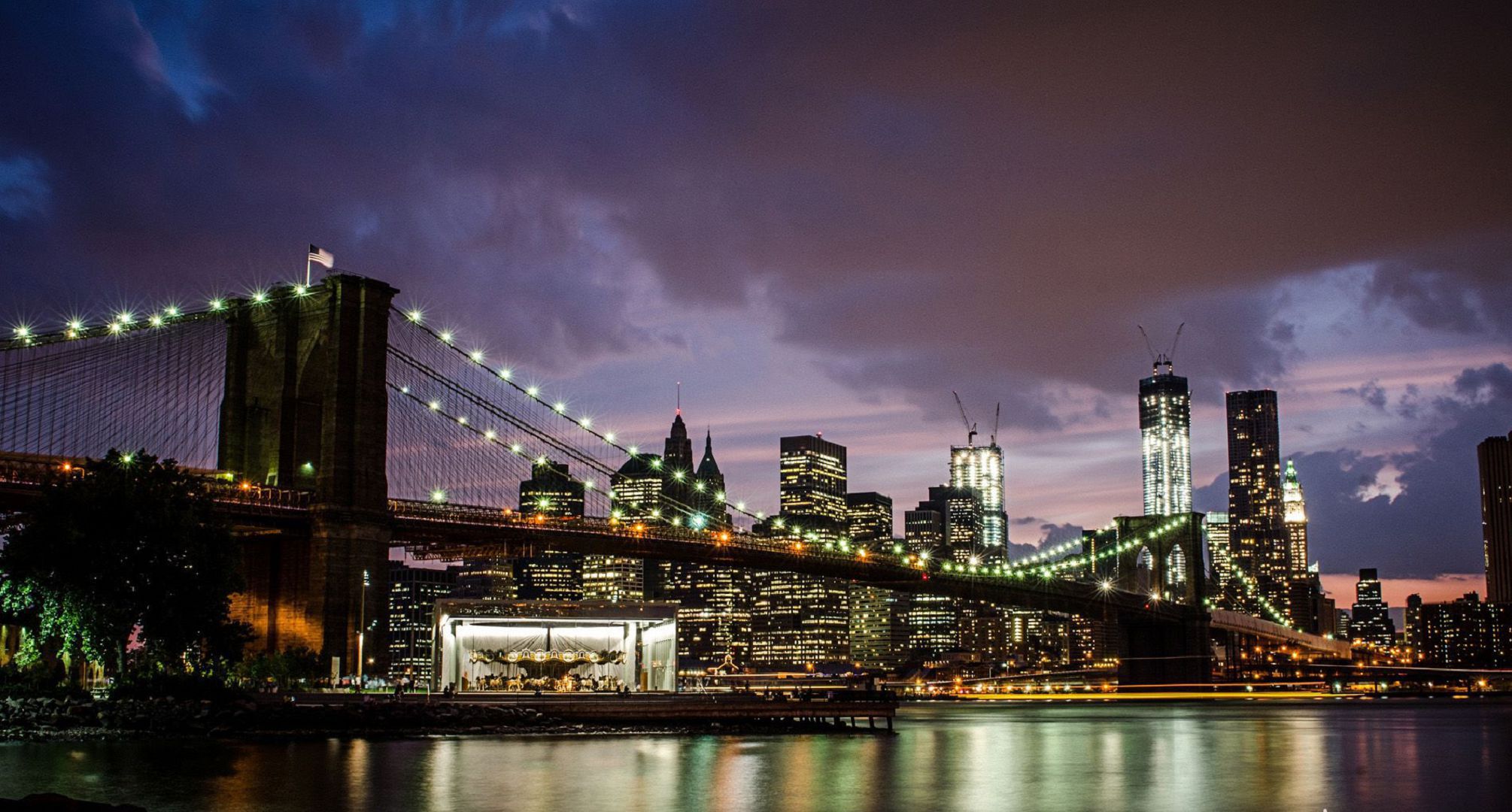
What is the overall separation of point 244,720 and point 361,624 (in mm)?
9639

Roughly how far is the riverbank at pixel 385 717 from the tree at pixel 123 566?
2680 mm

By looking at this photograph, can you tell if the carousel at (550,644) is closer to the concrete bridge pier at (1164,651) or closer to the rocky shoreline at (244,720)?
the rocky shoreline at (244,720)

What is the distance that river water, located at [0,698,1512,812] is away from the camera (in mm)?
34594

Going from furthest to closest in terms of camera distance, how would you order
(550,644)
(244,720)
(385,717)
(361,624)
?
(550,644) < (361,624) < (385,717) < (244,720)

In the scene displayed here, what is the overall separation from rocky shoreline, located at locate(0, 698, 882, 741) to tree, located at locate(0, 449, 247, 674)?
2.56 metres

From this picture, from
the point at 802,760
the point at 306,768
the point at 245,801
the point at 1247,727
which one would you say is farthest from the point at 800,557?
the point at 245,801

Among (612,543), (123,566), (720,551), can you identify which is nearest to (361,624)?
(123,566)

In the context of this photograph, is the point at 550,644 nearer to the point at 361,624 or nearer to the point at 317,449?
the point at 361,624

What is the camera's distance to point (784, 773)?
42.2 metres

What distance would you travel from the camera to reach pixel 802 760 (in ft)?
155

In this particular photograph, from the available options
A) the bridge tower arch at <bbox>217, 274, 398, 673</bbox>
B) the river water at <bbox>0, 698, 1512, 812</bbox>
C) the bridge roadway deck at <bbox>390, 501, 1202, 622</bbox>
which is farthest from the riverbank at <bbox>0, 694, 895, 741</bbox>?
the bridge roadway deck at <bbox>390, 501, 1202, 622</bbox>

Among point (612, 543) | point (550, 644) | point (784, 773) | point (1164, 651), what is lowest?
point (784, 773)

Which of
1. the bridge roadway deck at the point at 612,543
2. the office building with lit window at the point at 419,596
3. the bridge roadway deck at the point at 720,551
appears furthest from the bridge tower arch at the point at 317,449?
the office building with lit window at the point at 419,596

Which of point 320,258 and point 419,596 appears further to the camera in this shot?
point 419,596
